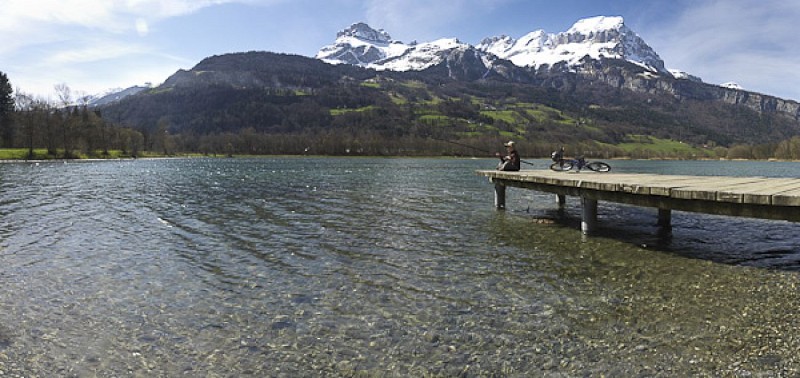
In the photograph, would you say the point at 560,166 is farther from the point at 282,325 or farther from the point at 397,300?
the point at 282,325

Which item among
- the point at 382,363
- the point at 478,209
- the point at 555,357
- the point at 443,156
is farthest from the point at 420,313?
the point at 443,156

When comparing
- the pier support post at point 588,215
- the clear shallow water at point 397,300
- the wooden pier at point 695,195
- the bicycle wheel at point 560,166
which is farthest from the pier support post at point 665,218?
the bicycle wheel at point 560,166

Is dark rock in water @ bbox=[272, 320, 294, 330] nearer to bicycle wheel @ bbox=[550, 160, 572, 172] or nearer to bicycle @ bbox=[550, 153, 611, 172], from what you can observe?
bicycle @ bbox=[550, 153, 611, 172]

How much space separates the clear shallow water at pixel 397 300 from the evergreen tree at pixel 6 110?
396 feet

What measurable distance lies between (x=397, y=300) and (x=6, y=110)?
479ft

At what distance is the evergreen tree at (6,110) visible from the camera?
10888 centimetres

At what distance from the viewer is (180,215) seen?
2258 cm

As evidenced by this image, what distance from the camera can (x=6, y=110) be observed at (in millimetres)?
113688

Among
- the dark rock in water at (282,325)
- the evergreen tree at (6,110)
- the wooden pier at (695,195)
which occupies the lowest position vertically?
the dark rock in water at (282,325)

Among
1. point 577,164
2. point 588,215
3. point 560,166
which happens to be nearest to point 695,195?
point 588,215

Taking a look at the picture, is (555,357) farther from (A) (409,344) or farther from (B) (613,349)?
(A) (409,344)

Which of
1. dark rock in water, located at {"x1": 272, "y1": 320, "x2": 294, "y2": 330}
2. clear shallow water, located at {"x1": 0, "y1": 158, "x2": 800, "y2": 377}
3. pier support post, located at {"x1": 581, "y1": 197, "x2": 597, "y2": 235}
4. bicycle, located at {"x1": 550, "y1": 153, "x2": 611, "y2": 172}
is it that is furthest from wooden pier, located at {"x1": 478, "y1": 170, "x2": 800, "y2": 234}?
dark rock in water, located at {"x1": 272, "y1": 320, "x2": 294, "y2": 330}

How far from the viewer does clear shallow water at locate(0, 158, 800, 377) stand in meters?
6.84

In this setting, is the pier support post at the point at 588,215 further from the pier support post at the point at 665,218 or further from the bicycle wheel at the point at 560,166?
the bicycle wheel at the point at 560,166
